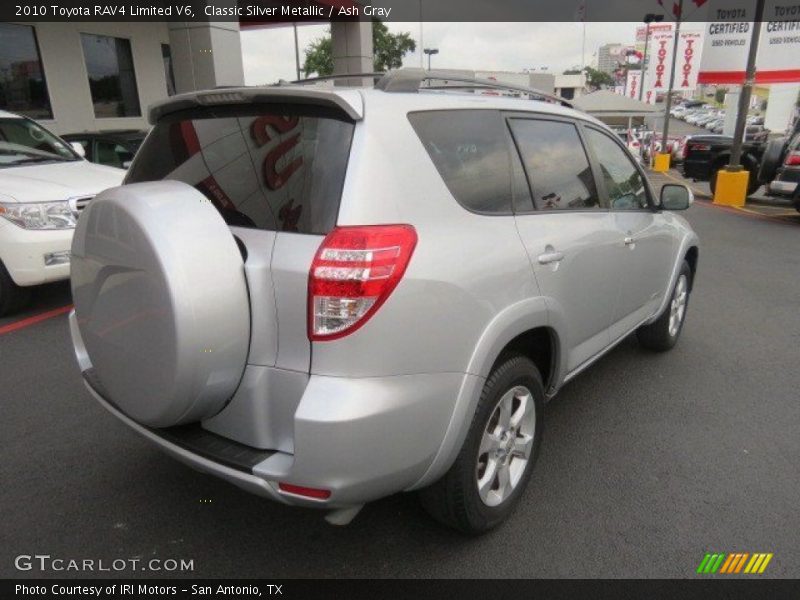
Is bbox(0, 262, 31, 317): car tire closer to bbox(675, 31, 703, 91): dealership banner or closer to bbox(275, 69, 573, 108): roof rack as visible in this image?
bbox(275, 69, 573, 108): roof rack

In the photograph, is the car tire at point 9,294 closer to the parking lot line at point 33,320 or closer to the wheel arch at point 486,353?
the parking lot line at point 33,320

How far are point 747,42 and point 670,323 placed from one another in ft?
53.8

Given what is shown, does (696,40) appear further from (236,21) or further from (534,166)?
(534,166)

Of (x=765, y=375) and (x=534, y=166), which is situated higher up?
(x=534, y=166)

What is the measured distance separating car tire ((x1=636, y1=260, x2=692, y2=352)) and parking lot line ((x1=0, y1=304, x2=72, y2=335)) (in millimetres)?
4986

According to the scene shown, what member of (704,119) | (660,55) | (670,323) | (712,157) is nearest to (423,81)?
(670,323)

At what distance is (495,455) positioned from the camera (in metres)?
2.49

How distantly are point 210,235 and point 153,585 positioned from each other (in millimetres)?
1391

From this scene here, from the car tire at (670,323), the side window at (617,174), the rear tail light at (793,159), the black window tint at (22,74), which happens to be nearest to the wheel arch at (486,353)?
the side window at (617,174)

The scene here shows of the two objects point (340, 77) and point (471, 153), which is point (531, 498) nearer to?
point (471, 153)

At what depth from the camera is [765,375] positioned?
418 centimetres

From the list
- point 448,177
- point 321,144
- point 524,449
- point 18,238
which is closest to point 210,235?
point 321,144

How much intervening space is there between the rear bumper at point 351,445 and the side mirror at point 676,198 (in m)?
2.53

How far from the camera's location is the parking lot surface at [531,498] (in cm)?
240
